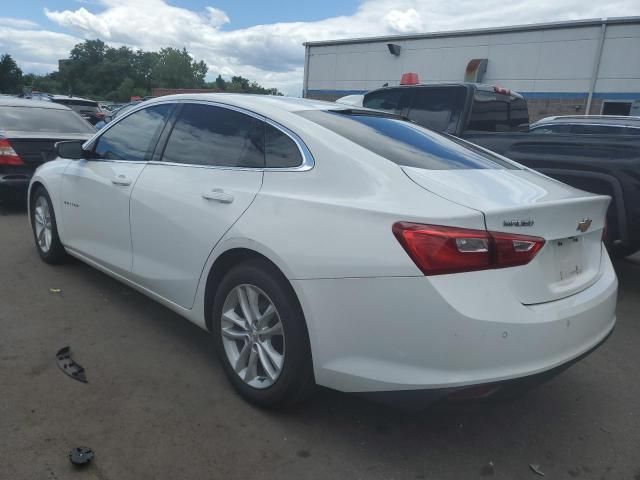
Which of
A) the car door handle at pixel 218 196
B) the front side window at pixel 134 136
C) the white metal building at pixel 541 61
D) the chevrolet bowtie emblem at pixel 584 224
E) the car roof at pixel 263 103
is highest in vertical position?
the white metal building at pixel 541 61

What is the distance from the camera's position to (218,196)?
2842 millimetres

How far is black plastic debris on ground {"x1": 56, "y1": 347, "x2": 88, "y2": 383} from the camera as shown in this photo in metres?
2.99

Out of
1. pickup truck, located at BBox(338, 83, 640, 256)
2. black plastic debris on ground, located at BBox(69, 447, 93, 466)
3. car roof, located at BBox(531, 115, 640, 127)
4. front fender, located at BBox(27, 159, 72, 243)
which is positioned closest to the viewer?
black plastic debris on ground, located at BBox(69, 447, 93, 466)

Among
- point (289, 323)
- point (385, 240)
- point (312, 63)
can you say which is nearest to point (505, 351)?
point (385, 240)

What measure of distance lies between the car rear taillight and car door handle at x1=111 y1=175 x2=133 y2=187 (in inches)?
85.5

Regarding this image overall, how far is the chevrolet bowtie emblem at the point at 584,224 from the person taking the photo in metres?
2.44

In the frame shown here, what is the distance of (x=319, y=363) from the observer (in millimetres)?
2348

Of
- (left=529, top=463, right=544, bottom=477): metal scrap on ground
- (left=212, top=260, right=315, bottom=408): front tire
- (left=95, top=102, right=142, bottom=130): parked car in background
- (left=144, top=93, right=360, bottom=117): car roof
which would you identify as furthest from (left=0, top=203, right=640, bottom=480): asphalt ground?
(left=95, top=102, right=142, bottom=130): parked car in background

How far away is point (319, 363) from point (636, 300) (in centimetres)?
372

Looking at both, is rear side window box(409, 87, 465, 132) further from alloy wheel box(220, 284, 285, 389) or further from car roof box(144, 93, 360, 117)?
alloy wheel box(220, 284, 285, 389)

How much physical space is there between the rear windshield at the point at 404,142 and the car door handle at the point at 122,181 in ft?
4.47

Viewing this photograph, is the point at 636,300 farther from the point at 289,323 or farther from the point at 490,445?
the point at 289,323

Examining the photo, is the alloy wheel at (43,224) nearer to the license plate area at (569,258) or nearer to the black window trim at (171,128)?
the black window trim at (171,128)

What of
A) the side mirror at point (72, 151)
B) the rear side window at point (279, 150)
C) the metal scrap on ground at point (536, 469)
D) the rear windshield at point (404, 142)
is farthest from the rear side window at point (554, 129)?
the metal scrap on ground at point (536, 469)
